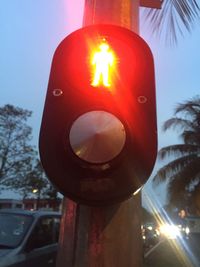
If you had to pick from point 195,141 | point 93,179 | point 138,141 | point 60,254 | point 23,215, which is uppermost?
point 195,141

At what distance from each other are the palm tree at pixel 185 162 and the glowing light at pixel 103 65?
87.9 ft

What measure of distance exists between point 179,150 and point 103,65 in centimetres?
2797

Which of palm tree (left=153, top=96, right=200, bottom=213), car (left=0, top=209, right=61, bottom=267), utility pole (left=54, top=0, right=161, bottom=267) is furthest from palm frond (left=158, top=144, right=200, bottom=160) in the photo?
utility pole (left=54, top=0, right=161, bottom=267)

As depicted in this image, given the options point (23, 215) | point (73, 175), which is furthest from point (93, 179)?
point (23, 215)

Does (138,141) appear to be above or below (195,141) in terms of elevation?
below

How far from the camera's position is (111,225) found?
174cm

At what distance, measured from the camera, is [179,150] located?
96.0 feet

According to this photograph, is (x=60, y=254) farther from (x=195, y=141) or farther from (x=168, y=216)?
(x=168, y=216)

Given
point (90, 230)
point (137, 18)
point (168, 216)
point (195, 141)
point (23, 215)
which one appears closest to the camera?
point (90, 230)

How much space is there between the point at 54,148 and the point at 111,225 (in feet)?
1.30

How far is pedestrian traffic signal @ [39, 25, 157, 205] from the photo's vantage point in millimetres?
1533

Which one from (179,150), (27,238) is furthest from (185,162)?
(27,238)

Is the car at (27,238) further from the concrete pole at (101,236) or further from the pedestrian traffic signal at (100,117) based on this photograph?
the pedestrian traffic signal at (100,117)

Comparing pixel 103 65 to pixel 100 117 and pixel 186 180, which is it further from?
pixel 186 180
